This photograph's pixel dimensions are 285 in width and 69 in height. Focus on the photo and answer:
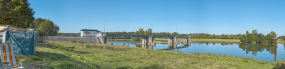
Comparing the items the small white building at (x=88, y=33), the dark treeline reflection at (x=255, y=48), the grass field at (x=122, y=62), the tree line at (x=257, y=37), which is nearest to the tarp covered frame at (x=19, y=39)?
the grass field at (x=122, y=62)

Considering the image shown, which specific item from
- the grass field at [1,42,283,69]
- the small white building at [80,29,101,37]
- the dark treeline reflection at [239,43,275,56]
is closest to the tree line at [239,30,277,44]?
the dark treeline reflection at [239,43,275,56]

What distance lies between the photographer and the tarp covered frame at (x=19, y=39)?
11.1m

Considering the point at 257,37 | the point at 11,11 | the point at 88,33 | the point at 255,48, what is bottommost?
the point at 255,48

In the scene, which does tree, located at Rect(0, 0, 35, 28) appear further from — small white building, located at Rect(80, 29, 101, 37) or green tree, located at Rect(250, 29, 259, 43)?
green tree, located at Rect(250, 29, 259, 43)

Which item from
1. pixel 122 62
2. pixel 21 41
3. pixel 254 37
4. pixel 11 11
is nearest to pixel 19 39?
pixel 21 41

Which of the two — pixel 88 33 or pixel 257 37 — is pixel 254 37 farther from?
pixel 88 33

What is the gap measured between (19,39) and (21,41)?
234mm

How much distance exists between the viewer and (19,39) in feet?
37.8

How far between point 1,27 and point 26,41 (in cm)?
164

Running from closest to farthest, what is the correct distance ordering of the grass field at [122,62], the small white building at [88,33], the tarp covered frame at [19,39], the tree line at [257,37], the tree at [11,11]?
1. the grass field at [122,62]
2. the tarp covered frame at [19,39]
3. the tree at [11,11]
4. the small white building at [88,33]
5. the tree line at [257,37]

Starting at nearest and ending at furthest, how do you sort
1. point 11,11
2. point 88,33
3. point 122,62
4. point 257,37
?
point 122,62 → point 11,11 → point 88,33 → point 257,37

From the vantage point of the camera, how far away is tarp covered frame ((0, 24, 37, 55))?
11.1 metres

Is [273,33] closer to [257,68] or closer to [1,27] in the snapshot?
[257,68]

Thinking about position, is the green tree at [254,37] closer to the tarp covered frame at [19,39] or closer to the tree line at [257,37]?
the tree line at [257,37]
